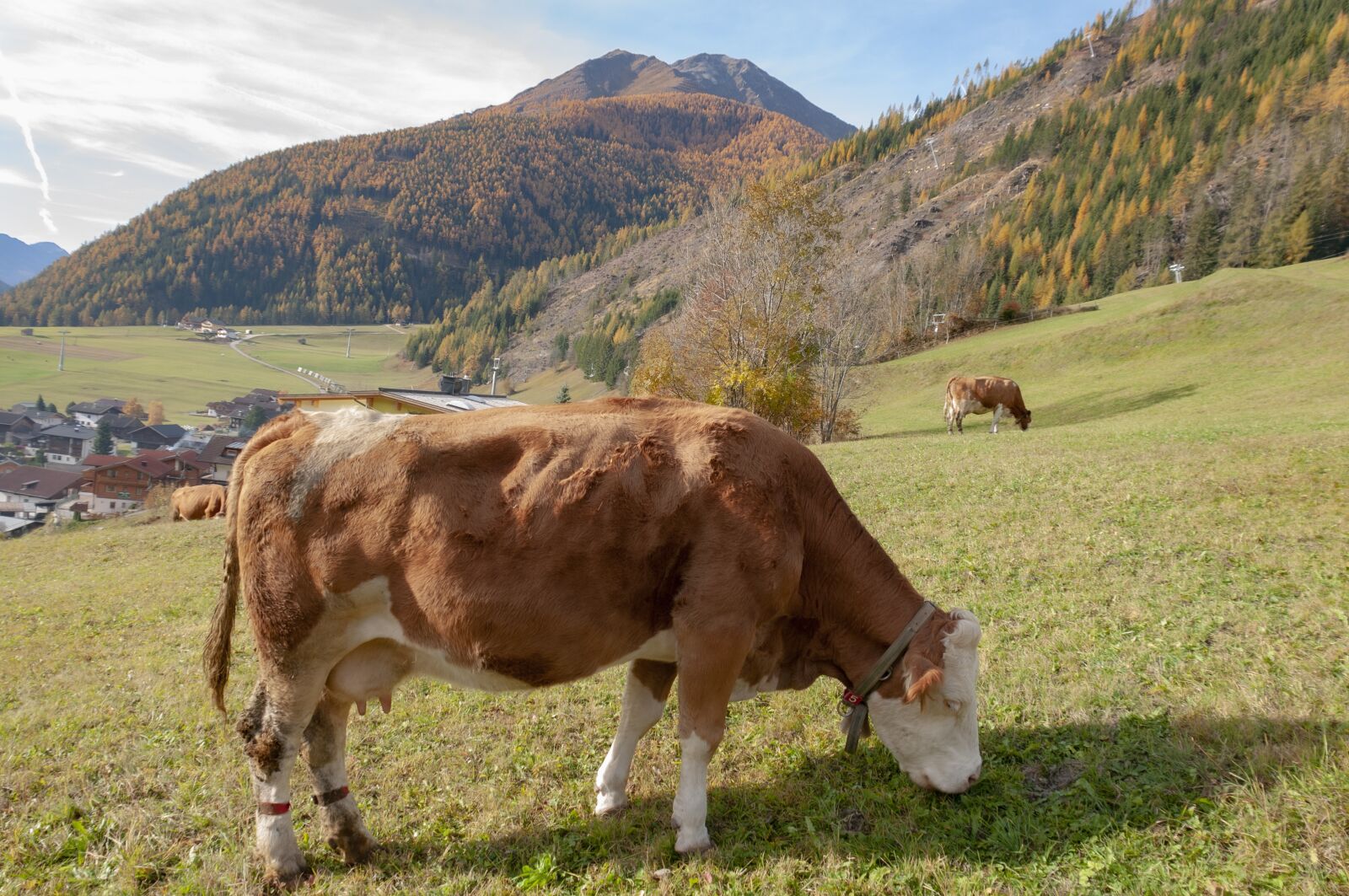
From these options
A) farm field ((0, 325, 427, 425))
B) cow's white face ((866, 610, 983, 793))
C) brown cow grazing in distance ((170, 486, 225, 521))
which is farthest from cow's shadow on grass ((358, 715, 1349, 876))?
farm field ((0, 325, 427, 425))

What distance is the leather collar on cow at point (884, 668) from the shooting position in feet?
15.4

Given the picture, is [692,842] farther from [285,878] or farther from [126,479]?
[126,479]

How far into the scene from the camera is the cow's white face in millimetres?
4586

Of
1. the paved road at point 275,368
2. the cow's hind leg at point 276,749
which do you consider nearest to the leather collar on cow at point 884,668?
the cow's hind leg at point 276,749

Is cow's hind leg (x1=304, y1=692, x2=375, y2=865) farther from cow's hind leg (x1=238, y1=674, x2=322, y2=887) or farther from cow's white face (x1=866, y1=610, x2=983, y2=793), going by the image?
cow's white face (x1=866, y1=610, x2=983, y2=793)

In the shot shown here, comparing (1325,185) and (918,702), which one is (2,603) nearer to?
(918,702)

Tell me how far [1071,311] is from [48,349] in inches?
6769

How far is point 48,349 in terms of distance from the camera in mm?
139000

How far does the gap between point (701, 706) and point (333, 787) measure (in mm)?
2394

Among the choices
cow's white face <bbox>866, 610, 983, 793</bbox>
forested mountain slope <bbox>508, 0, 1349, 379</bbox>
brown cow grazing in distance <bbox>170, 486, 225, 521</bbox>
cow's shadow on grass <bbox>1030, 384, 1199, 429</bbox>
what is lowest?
brown cow grazing in distance <bbox>170, 486, 225, 521</bbox>

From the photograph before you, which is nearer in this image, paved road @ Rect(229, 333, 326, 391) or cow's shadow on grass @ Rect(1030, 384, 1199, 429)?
cow's shadow on grass @ Rect(1030, 384, 1199, 429)

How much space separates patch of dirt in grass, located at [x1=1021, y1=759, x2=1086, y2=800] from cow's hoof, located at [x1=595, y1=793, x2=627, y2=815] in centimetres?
265

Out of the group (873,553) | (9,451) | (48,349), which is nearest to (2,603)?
(873,553)

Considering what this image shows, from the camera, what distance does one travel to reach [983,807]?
454cm
